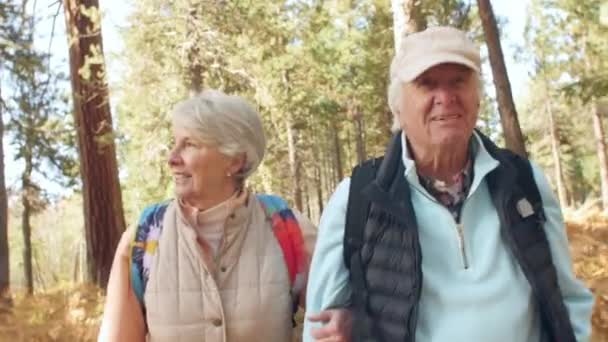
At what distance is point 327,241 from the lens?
206 centimetres

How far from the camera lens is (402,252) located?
1918 millimetres

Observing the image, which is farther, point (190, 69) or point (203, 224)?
point (190, 69)

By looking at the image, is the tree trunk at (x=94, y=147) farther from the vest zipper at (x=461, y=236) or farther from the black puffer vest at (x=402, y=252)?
the vest zipper at (x=461, y=236)

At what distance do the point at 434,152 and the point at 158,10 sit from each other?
953cm

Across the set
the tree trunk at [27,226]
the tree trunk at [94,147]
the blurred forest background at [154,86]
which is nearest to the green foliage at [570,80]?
the blurred forest background at [154,86]

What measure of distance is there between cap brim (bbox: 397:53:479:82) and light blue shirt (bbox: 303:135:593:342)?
26 cm

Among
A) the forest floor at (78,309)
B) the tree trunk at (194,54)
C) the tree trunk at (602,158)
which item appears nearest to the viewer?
the forest floor at (78,309)

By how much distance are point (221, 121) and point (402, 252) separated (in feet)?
2.77

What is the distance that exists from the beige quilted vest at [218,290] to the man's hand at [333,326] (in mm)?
291

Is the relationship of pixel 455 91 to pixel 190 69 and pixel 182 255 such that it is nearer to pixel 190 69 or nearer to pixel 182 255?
pixel 182 255

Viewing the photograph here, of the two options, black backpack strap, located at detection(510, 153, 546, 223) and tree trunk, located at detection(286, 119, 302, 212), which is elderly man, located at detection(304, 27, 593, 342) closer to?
black backpack strap, located at detection(510, 153, 546, 223)

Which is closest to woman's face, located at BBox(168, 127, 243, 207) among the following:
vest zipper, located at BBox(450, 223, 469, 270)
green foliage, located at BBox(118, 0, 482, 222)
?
vest zipper, located at BBox(450, 223, 469, 270)

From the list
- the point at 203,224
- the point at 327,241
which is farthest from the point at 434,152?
the point at 203,224

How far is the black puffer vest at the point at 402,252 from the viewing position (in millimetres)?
1901
